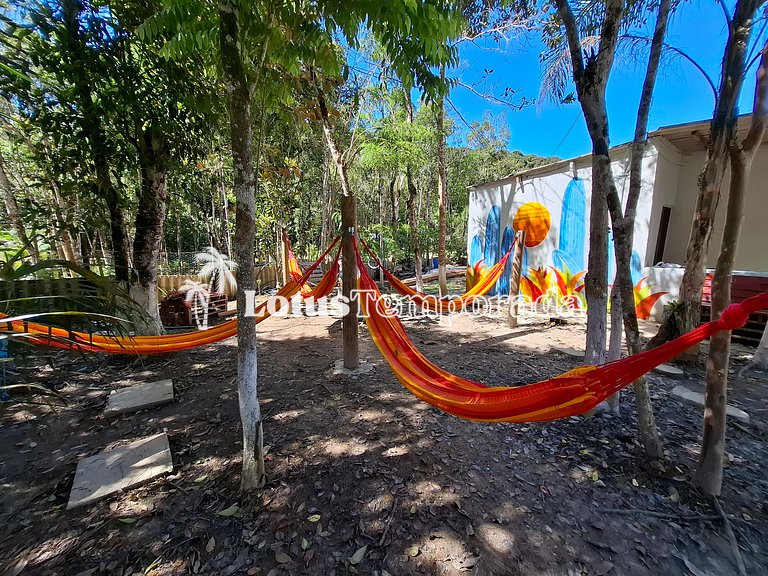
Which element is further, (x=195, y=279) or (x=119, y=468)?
(x=195, y=279)

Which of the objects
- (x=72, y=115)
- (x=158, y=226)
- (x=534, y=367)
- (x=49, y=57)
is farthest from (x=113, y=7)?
(x=534, y=367)

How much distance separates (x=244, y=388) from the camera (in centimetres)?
141

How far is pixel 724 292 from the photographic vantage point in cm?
128

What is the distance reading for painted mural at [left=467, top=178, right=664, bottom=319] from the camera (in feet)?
15.1

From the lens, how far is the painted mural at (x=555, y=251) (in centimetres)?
462

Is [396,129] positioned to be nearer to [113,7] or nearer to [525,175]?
[525,175]

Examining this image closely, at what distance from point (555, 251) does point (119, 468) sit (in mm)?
5842

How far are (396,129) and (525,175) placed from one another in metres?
2.51

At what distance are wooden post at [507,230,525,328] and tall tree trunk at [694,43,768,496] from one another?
108 inches

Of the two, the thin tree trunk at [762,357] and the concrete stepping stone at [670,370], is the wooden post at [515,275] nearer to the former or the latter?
the concrete stepping stone at [670,370]

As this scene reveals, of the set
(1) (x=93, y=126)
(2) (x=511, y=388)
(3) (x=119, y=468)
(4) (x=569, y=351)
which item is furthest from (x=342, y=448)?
(1) (x=93, y=126)

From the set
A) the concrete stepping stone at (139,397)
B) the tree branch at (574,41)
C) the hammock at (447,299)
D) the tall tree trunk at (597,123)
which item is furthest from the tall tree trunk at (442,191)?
the concrete stepping stone at (139,397)

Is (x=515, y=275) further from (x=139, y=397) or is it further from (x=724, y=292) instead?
(x=139, y=397)

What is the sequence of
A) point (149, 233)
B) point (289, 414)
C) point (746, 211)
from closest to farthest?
point (289, 414) < point (149, 233) < point (746, 211)
